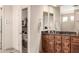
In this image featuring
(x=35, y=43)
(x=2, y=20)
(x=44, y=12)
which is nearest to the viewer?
(x=2, y=20)

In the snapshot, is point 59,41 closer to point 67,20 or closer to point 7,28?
point 67,20

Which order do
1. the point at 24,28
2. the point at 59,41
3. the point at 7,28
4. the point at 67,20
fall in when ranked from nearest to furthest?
the point at 7,28, the point at 24,28, the point at 59,41, the point at 67,20

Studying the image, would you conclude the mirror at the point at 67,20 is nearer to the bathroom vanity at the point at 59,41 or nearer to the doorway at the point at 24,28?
the bathroom vanity at the point at 59,41

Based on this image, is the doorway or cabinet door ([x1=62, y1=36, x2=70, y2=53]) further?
cabinet door ([x1=62, y1=36, x2=70, y2=53])

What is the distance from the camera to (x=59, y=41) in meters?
1.34

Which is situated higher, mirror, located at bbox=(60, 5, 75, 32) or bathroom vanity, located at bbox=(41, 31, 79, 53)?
mirror, located at bbox=(60, 5, 75, 32)

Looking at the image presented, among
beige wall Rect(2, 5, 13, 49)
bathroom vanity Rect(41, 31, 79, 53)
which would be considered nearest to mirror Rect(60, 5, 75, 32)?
bathroom vanity Rect(41, 31, 79, 53)

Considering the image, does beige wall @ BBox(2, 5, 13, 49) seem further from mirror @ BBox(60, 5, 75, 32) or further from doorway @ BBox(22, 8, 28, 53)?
mirror @ BBox(60, 5, 75, 32)

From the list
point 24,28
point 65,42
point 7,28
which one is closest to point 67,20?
point 65,42

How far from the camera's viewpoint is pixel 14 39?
1.12 metres

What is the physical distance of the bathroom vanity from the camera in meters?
1.28
